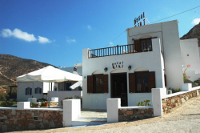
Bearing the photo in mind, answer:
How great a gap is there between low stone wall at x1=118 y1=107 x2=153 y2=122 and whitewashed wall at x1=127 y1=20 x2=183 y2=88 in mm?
6496

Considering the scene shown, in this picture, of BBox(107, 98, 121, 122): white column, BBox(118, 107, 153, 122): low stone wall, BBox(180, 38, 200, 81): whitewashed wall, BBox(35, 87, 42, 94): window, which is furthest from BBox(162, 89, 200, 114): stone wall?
BBox(35, 87, 42, 94): window

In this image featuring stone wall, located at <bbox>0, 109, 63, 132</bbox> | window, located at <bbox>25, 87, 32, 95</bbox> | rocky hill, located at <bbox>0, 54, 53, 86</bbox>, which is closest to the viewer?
stone wall, located at <bbox>0, 109, 63, 132</bbox>

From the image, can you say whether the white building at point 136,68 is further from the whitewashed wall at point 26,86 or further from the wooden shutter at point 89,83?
the whitewashed wall at point 26,86

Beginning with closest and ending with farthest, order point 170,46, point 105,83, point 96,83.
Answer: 1. point 105,83
2. point 96,83
3. point 170,46

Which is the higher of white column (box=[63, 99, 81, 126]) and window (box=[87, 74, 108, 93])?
window (box=[87, 74, 108, 93])

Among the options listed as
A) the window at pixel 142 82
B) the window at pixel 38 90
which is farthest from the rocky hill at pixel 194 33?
the window at pixel 142 82

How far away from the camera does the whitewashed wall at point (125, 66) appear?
35.1ft

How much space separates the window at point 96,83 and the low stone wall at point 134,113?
4581 millimetres

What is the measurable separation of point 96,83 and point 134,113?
545cm

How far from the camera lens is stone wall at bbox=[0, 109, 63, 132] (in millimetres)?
8148

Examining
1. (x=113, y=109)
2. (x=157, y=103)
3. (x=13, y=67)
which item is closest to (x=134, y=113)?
(x=113, y=109)

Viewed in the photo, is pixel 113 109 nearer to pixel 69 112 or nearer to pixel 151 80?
pixel 69 112

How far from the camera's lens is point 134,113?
717 centimetres

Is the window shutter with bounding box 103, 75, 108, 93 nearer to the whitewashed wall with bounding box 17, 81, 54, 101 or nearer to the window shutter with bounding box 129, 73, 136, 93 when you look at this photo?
the window shutter with bounding box 129, 73, 136, 93
